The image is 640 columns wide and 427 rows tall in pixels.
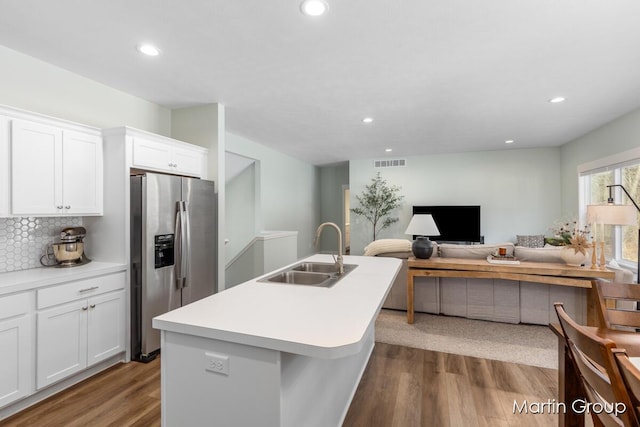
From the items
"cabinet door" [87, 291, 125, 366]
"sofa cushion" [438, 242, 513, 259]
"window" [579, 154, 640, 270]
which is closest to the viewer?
"cabinet door" [87, 291, 125, 366]

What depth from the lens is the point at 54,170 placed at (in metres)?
2.41

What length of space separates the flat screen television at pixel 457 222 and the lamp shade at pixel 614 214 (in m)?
3.48

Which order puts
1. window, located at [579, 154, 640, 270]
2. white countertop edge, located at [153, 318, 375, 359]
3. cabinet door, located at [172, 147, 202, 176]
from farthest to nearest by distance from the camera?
window, located at [579, 154, 640, 270] → cabinet door, located at [172, 147, 202, 176] → white countertop edge, located at [153, 318, 375, 359]

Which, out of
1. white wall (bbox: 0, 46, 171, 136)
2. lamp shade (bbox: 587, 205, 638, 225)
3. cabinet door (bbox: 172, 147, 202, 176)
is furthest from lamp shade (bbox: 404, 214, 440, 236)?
white wall (bbox: 0, 46, 171, 136)

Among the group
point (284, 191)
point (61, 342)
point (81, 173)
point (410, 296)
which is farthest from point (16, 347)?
point (284, 191)

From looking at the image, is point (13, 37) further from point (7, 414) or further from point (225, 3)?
point (7, 414)

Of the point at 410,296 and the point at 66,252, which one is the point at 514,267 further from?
the point at 66,252

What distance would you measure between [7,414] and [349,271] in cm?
242

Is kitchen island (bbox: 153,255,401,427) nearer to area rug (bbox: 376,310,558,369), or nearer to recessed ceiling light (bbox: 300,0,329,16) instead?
recessed ceiling light (bbox: 300,0,329,16)

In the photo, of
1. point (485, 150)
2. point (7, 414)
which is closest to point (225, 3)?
point (7, 414)

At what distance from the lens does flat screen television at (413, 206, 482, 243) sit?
659 cm

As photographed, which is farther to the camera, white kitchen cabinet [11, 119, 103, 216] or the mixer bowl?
the mixer bowl

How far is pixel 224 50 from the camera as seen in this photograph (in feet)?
7.78

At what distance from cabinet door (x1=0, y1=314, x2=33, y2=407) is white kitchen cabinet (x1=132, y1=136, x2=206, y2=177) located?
1428 mm
